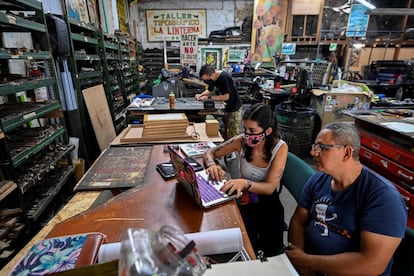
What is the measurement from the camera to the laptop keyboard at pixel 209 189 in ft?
4.20

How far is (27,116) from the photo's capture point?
199 cm

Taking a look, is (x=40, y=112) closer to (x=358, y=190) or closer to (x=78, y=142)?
(x=78, y=142)

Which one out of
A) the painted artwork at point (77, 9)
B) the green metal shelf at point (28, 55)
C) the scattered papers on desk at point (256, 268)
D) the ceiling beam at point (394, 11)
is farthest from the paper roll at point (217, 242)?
the ceiling beam at point (394, 11)

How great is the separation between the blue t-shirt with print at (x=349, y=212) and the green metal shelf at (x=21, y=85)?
2.13 m

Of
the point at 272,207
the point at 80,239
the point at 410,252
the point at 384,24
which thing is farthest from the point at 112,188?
the point at 384,24

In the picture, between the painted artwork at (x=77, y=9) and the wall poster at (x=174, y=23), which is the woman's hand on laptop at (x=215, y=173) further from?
the wall poster at (x=174, y=23)

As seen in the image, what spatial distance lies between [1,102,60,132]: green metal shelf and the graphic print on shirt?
2.12 metres

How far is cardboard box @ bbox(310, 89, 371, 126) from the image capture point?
3771mm

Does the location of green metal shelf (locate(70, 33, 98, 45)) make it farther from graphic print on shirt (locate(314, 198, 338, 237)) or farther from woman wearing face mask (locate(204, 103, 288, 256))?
graphic print on shirt (locate(314, 198, 338, 237))

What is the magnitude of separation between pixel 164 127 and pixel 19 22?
141 centimetres

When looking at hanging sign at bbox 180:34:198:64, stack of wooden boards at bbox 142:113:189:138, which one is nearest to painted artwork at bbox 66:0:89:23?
stack of wooden boards at bbox 142:113:189:138

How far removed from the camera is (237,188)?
1.35 meters

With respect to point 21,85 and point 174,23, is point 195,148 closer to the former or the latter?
point 21,85

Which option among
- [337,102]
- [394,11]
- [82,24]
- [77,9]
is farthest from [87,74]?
[394,11]
